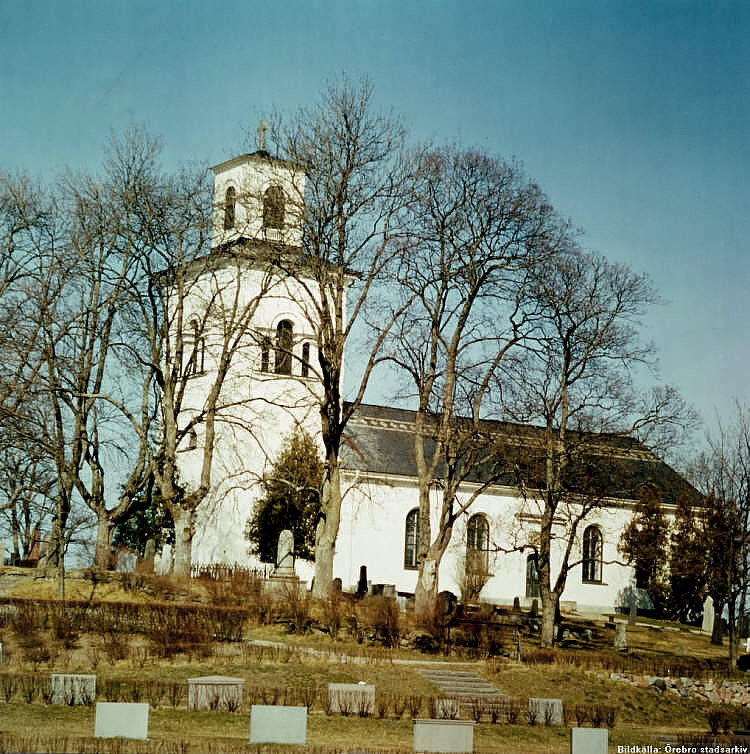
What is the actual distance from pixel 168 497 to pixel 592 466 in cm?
1184

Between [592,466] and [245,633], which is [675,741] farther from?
[592,466]

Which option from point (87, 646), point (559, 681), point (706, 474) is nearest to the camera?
point (87, 646)

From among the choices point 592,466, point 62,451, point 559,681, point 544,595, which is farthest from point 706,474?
point 62,451

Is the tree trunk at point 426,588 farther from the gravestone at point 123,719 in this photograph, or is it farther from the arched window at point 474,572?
the gravestone at point 123,719

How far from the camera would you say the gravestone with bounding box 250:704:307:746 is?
575 inches

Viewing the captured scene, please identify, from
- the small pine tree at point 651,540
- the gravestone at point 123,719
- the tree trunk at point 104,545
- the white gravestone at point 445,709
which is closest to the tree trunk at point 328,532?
the tree trunk at point 104,545

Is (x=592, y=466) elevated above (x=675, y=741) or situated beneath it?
elevated above

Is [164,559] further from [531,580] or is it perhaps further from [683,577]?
[683,577]

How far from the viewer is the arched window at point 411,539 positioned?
1786 inches

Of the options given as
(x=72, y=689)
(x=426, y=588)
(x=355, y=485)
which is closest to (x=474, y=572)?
(x=355, y=485)

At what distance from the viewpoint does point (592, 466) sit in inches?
1218

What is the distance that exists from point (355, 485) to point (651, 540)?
56.3ft

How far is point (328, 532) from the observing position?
2900 cm

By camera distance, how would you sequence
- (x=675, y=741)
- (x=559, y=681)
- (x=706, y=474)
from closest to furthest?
(x=675, y=741)
(x=559, y=681)
(x=706, y=474)
